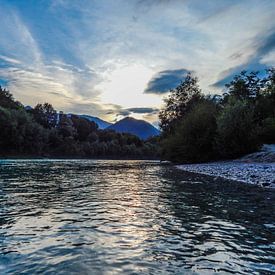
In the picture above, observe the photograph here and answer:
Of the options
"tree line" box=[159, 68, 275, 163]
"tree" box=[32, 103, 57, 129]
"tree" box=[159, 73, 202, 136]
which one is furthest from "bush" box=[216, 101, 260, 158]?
"tree" box=[32, 103, 57, 129]

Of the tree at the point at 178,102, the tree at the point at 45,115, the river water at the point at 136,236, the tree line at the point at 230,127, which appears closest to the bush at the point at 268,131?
the tree line at the point at 230,127

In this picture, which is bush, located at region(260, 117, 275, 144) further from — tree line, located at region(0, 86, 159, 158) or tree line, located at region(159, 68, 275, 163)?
Result: tree line, located at region(0, 86, 159, 158)

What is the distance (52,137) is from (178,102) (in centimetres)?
6930

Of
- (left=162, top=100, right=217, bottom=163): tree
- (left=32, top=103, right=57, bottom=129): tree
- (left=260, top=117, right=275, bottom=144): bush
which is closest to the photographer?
(left=260, top=117, right=275, bottom=144): bush

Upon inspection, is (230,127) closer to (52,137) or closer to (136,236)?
(136,236)

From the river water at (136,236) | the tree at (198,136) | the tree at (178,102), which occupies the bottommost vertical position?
the river water at (136,236)

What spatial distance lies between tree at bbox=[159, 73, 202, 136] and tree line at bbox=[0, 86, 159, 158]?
1039 cm

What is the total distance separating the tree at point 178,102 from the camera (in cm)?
9009

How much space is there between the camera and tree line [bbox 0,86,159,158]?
370 feet

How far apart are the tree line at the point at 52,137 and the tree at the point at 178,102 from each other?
34.1 ft

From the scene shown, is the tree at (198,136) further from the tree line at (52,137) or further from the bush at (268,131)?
the tree line at (52,137)

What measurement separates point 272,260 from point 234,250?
1059mm

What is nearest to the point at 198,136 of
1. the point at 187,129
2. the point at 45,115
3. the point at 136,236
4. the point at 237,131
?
the point at 187,129

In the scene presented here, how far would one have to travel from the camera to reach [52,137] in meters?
141
